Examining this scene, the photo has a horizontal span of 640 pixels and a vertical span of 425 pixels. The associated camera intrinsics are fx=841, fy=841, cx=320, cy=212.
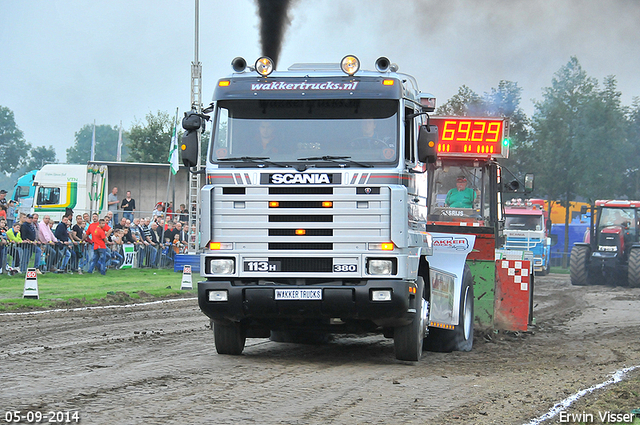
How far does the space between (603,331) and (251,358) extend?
7680mm

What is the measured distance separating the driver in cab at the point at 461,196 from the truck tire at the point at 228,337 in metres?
4.59

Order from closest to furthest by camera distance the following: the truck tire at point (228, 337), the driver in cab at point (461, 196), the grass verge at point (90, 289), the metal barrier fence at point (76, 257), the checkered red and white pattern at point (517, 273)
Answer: the truck tire at point (228, 337), the driver in cab at point (461, 196), the checkered red and white pattern at point (517, 273), the grass verge at point (90, 289), the metal barrier fence at point (76, 257)

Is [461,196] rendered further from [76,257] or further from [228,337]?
[76,257]

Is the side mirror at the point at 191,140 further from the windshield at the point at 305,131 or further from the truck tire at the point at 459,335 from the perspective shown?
the truck tire at the point at 459,335

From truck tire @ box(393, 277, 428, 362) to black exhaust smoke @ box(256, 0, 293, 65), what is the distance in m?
8.09

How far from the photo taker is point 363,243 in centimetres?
938

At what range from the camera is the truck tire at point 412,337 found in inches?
393

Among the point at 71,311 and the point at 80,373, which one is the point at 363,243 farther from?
the point at 71,311

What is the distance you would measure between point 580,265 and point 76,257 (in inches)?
696

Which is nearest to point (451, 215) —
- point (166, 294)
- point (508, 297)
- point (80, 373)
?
point (508, 297)

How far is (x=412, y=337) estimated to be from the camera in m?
10.0

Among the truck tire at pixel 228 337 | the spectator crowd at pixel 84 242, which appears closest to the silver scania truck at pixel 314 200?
the truck tire at pixel 228 337

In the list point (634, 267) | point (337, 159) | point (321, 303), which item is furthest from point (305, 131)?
point (634, 267)

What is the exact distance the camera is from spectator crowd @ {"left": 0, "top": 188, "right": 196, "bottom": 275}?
21875 mm
